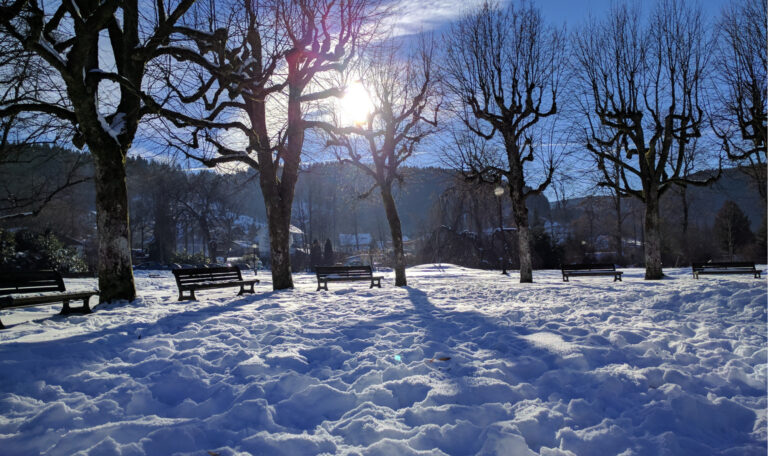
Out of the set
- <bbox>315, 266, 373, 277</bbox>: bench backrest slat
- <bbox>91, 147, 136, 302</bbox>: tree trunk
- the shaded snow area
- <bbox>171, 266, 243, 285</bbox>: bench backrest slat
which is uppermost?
<bbox>91, 147, 136, 302</bbox>: tree trunk

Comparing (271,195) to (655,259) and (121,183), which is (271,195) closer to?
(121,183)

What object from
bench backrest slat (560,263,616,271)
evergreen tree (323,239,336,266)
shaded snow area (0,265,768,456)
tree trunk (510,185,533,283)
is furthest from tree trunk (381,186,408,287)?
evergreen tree (323,239,336,266)

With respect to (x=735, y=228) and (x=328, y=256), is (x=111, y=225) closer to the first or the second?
(x=328, y=256)

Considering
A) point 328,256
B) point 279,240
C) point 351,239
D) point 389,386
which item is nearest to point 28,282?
point 279,240

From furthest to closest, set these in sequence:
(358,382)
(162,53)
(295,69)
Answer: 1. (295,69)
2. (162,53)
3. (358,382)

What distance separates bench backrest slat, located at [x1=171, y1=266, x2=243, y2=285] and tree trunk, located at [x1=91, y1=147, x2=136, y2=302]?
125cm

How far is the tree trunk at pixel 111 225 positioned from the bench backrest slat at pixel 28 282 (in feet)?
2.33

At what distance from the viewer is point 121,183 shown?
756 cm

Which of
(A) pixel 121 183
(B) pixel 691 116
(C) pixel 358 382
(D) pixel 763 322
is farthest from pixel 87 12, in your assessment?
(B) pixel 691 116

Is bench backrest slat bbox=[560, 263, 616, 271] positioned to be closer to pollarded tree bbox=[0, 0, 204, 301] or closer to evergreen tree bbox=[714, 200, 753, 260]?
pollarded tree bbox=[0, 0, 204, 301]

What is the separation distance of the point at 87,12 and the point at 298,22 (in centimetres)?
431

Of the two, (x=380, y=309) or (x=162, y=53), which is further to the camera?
(x=162, y=53)

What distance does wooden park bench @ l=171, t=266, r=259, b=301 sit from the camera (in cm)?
884

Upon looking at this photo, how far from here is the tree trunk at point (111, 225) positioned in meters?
7.33
